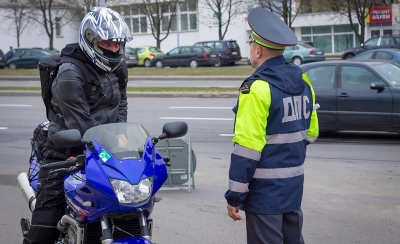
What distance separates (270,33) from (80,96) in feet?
4.30

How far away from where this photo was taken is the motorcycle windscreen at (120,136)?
3.99 metres

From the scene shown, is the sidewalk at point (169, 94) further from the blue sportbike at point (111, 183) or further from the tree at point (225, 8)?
the tree at point (225, 8)

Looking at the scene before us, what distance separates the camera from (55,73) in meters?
4.65

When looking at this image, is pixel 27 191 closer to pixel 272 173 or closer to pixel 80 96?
pixel 80 96

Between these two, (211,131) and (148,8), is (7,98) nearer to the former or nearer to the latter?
(211,131)

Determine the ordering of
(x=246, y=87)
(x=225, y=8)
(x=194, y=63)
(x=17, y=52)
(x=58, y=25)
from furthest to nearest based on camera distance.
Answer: (x=58, y=25)
(x=225, y=8)
(x=17, y=52)
(x=194, y=63)
(x=246, y=87)

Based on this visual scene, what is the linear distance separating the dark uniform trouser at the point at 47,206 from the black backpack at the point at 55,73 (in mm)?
432

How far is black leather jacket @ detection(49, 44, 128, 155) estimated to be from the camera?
443 centimetres

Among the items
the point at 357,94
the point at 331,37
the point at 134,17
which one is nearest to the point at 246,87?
the point at 357,94

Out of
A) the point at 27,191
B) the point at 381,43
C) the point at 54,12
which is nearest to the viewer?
the point at 27,191

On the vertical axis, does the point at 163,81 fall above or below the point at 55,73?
below

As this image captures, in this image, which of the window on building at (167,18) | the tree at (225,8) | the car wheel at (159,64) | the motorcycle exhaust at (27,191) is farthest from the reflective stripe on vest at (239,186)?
the window on building at (167,18)

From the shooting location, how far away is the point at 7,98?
23031 millimetres

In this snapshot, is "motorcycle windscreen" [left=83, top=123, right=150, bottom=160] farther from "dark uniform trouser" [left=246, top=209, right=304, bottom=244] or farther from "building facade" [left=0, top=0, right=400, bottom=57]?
"building facade" [left=0, top=0, right=400, bottom=57]
